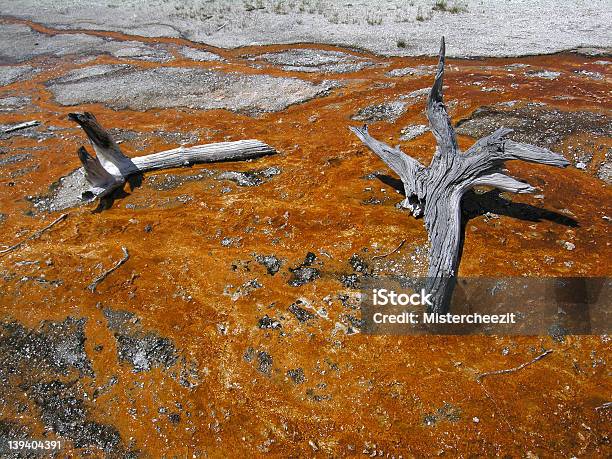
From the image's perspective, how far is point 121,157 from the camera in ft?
23.9

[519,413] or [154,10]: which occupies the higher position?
[154,10]

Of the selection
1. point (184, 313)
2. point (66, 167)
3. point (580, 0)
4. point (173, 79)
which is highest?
point (580, 0)

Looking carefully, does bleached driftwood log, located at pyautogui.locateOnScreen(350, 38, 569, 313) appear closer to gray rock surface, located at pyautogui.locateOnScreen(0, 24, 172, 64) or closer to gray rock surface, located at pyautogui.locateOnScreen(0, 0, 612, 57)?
gray rock surface, located at pyautogui.locateOnScreen(0, 0, 612, 57)

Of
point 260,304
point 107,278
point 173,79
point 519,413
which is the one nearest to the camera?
point 519,413

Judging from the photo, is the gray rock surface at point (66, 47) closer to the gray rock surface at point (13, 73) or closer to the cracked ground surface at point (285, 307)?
the gray rock surface at point (13, 73)

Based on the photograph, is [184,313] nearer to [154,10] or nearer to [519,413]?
[519,413]

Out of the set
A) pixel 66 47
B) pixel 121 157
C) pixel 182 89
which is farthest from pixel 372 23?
pixel 121 157

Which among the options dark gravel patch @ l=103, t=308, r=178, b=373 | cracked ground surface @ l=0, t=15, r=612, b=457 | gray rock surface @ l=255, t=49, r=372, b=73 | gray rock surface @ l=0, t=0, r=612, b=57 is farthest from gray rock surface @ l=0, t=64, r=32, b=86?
dark gravel patch @ l=103, t=308, r=178, b=373

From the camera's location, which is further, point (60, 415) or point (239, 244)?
point (239, 244)

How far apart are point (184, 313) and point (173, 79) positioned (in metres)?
9.10

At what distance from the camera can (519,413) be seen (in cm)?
362

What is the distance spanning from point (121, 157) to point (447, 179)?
533cm

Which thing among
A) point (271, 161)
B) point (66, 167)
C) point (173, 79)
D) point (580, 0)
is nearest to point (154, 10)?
point (173, 79)

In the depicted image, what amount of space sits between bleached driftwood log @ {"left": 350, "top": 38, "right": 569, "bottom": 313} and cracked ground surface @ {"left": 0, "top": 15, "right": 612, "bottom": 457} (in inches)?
12.8
